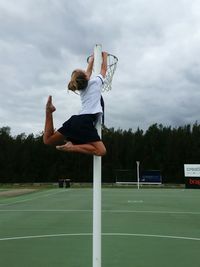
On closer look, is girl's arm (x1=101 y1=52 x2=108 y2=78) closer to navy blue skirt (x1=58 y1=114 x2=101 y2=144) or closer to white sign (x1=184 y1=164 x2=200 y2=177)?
navy blue skirt (x1=58 y1=114 x2=101 y2=144)

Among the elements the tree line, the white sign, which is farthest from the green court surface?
the tree line

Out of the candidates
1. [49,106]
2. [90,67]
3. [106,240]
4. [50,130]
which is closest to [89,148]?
[50,130]

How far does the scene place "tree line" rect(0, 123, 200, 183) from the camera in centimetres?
7638

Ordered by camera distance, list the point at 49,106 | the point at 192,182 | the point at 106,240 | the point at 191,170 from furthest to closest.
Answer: the point at 191,170, the point at 192,182, the point at 106,240, the point at 49,106

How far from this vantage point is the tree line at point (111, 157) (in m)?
76.4

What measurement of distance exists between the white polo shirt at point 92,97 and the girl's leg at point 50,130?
316 mm

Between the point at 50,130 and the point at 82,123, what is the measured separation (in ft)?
1.23

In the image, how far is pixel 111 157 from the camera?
79.7 metres

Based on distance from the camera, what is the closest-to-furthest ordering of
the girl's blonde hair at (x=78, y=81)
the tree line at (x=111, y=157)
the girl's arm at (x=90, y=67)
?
the girl's blonde hair at (x=78, y=81) < the girl's arm at (x=90, y=67) < the tree line at (x=111, y=157)

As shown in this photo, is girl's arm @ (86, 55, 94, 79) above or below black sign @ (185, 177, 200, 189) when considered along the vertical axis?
below

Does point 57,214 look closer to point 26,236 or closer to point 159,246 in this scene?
point 26,236

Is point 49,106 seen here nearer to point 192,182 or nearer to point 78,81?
point 78,81

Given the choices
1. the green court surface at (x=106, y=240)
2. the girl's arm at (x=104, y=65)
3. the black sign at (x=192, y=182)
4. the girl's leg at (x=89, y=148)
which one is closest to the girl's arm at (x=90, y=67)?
the girl's arm at (x=104, y=65)

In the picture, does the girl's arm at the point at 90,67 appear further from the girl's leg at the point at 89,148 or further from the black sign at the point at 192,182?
the black sign at the point at 192,182
